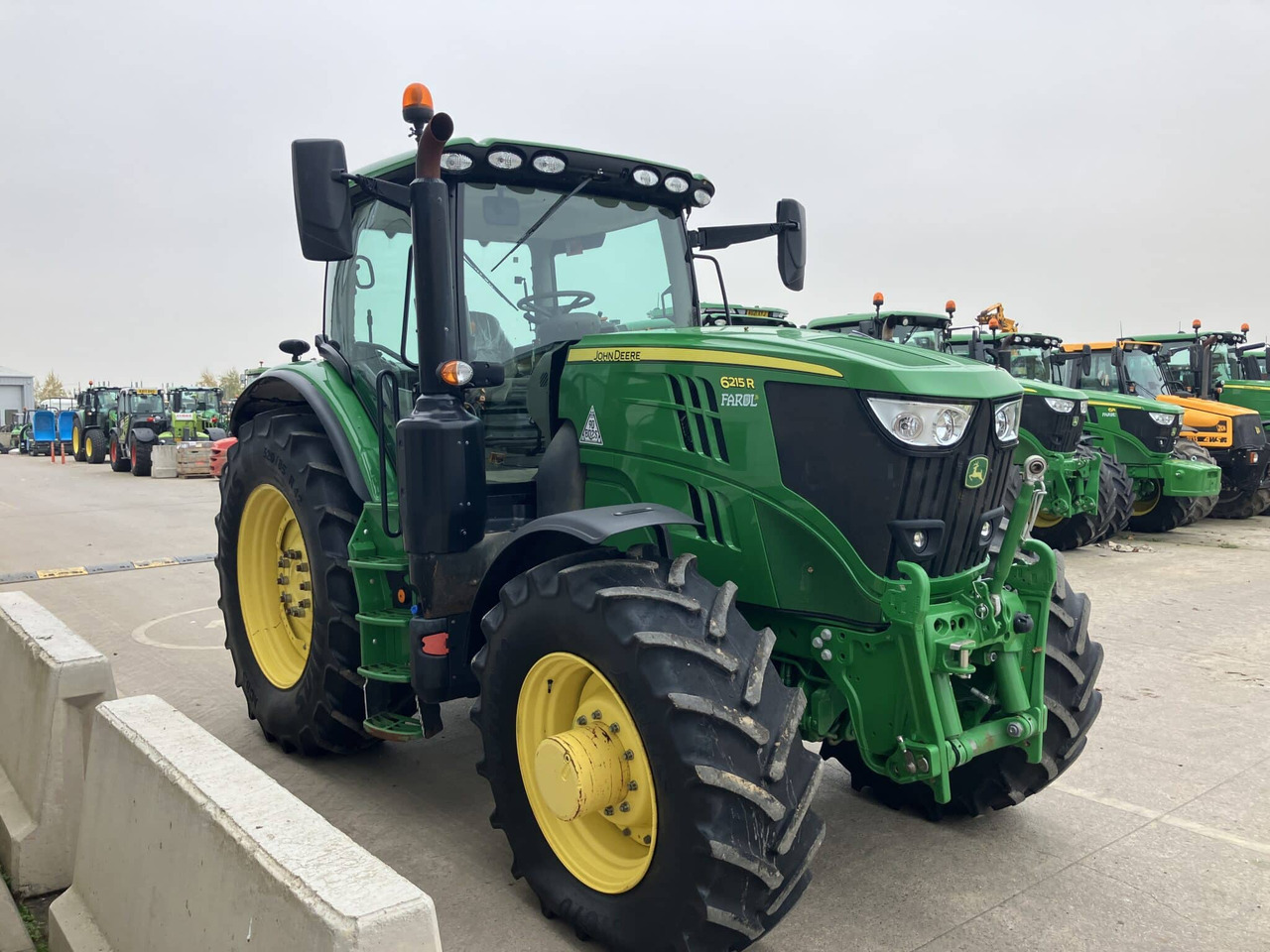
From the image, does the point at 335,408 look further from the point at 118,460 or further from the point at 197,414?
the point at 118,460

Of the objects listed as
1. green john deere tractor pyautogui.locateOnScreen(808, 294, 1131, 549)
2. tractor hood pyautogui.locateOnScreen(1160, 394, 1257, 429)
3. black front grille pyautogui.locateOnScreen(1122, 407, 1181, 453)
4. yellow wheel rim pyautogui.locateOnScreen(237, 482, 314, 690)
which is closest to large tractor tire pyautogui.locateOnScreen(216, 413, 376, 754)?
yellow wheel rim pyautogui.locateOnScreen(237, 482, 314, 690)

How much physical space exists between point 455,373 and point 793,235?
6.06 feet

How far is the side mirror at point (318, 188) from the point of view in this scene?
3.37 metres

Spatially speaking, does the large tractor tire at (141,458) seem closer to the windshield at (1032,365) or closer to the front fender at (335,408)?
the windshield at (1032,365)

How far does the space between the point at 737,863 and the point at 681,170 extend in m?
2.90

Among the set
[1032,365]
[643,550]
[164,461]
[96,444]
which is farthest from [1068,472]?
[96,444]

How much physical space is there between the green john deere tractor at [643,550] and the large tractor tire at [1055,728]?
0.05 feet

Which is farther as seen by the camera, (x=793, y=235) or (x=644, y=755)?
(x=793, y=235)

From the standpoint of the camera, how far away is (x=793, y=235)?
453 cm

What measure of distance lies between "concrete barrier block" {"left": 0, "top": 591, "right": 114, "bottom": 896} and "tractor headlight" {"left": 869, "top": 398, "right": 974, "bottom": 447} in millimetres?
2924

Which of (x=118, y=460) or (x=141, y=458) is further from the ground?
(x=141, y=458)

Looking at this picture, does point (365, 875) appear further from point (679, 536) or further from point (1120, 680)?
point (1120, 680)

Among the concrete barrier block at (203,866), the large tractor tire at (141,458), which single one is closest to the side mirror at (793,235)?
the concrete barrier block at (203,866)

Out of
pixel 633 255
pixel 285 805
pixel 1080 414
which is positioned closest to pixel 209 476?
pixel 1080 414
